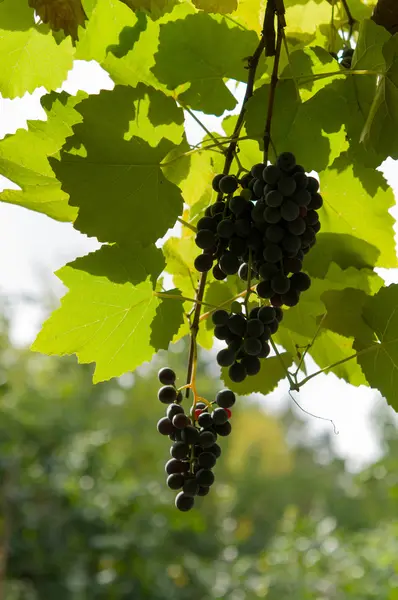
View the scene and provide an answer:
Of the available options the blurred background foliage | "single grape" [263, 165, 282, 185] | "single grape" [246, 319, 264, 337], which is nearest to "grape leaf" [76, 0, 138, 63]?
"single grape" [263, 165, 282, 185]

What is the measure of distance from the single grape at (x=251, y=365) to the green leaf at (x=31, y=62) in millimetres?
414

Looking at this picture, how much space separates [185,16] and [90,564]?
5856 millimetres

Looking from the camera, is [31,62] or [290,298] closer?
[290,298]

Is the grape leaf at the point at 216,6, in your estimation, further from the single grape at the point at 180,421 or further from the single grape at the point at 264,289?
the single grape at the point at 180,421

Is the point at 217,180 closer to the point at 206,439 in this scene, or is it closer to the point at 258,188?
the point at 258,188

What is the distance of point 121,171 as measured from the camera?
0.65 m

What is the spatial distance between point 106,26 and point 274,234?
0.32m

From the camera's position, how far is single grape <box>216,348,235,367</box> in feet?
2.08

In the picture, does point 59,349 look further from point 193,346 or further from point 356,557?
point 356,557

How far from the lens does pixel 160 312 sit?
74 centimetres

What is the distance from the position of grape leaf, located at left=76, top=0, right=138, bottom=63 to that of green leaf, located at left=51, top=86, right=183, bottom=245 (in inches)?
4.1

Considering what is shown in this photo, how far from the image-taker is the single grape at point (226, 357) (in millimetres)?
634

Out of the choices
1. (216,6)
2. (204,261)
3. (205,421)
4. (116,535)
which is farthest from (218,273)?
(116,535)

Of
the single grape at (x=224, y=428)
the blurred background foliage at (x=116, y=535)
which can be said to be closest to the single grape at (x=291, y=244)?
the single grape at (x=224, y=428)
